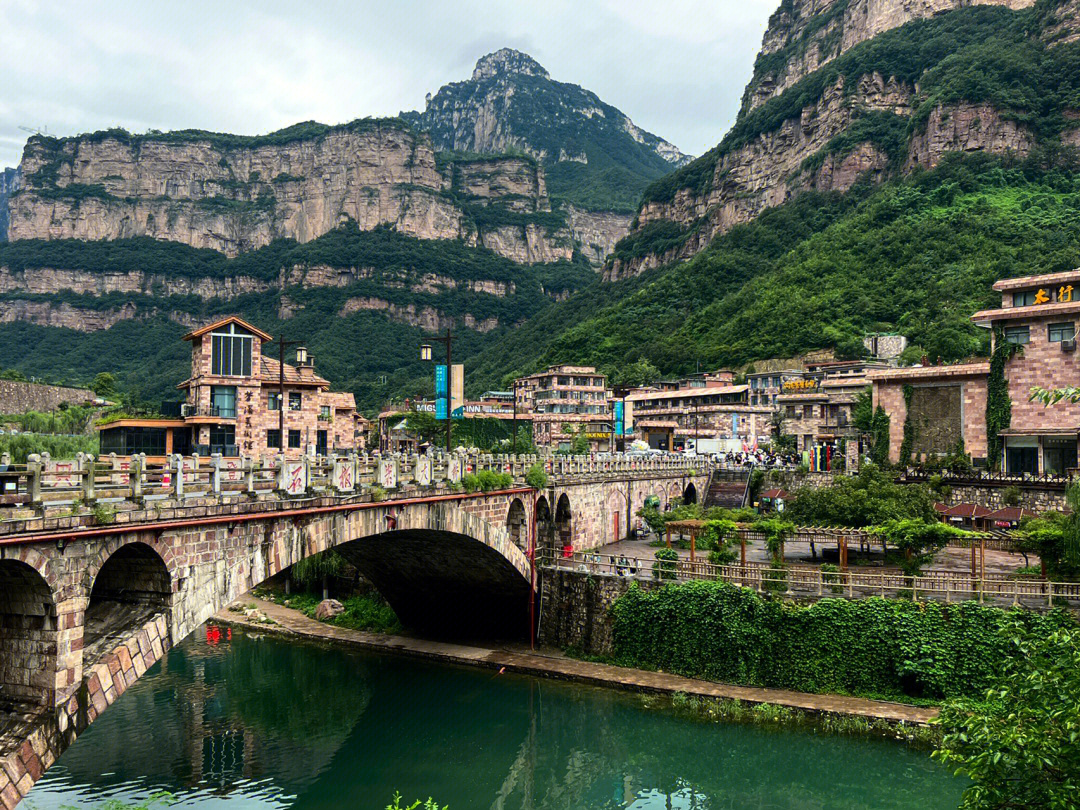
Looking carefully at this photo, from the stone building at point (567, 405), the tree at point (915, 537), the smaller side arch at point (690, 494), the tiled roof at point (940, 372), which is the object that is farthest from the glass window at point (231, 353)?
the stone building at point (567, 405)

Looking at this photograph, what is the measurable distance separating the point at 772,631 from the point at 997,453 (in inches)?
1075

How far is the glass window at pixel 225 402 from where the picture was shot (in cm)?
5384

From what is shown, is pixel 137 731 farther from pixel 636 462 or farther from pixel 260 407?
pixel 636 462

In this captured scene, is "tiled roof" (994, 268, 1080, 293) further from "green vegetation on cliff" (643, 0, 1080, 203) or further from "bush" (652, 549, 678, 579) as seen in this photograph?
"green vegetation on cliff" (643, 0, 1080, 203)

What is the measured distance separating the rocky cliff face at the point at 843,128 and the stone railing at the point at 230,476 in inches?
4592

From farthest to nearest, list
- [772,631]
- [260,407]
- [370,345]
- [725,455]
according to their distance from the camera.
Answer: [370,345]
[725,455]
[260,407]
[772,631]

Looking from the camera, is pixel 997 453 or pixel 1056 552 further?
pixel 997 453

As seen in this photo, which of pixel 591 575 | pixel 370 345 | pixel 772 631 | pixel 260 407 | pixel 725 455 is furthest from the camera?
pixel 370 345

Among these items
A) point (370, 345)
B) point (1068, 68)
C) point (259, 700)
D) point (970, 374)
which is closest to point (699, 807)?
point (259, 700)

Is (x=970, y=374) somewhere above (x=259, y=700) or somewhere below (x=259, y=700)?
above

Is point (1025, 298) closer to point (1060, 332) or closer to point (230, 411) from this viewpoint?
point (1060, 332)

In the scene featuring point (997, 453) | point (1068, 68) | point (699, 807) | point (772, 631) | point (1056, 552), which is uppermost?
point (1068, 68)

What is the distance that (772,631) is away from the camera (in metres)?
32.8

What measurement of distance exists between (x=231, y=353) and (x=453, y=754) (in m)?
33.8
